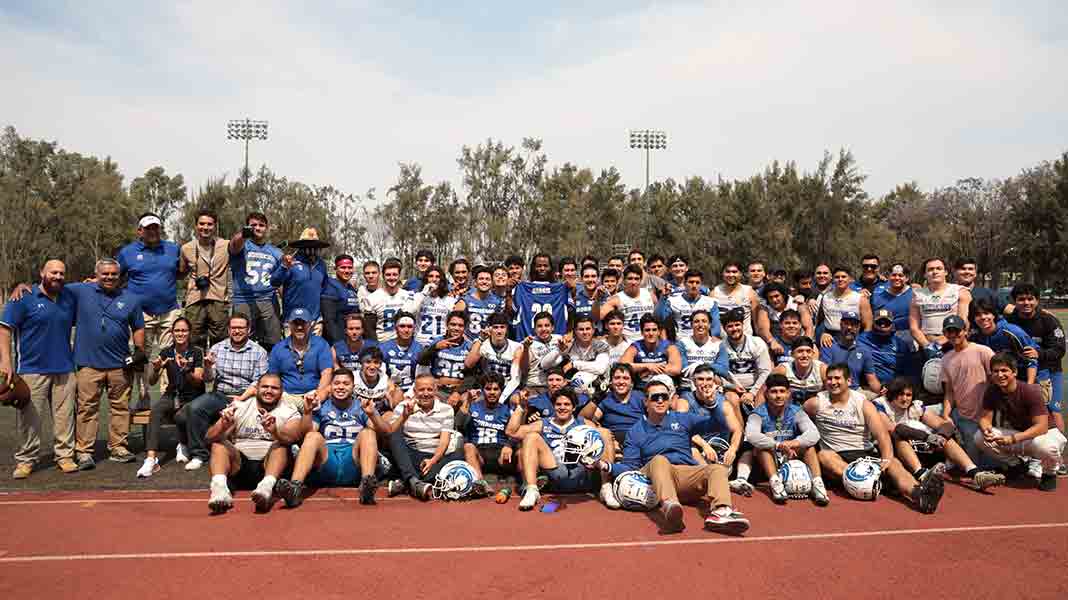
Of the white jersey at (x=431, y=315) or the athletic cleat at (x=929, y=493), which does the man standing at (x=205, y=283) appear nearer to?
the white jersey at (x=431, y=315)

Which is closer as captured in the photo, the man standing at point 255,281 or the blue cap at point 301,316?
the blue cap at point 301,316

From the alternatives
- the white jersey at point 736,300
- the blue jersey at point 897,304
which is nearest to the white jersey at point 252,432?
the white jersey at point 736,300

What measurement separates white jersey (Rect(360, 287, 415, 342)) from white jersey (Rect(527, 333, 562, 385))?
5.68 feet

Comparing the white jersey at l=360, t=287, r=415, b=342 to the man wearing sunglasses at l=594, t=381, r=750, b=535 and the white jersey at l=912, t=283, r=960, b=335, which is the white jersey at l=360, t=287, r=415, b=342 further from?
the white jersey at l=912, t=283, r=960, b=335

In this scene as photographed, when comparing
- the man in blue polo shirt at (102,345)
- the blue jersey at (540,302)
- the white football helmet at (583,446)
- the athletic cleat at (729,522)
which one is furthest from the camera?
the blue jersey at (540,302)

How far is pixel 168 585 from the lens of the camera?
4871 millimetres

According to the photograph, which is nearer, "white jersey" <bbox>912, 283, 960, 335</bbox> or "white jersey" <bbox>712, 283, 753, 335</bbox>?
"white jersey" <bbox>912, 283, 960, 335</bbox>

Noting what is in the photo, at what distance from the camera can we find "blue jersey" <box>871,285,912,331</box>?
837cm

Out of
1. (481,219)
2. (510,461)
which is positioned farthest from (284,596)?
(481,219)

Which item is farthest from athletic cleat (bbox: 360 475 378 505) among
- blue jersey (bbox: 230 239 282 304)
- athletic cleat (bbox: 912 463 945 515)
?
athletic cleat (bbox: 912 463 945 515)

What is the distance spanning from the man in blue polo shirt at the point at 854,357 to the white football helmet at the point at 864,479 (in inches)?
43.3

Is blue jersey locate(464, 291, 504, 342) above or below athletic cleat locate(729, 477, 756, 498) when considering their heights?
above

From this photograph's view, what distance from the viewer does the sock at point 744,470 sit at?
695cm

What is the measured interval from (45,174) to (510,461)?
124 feet
